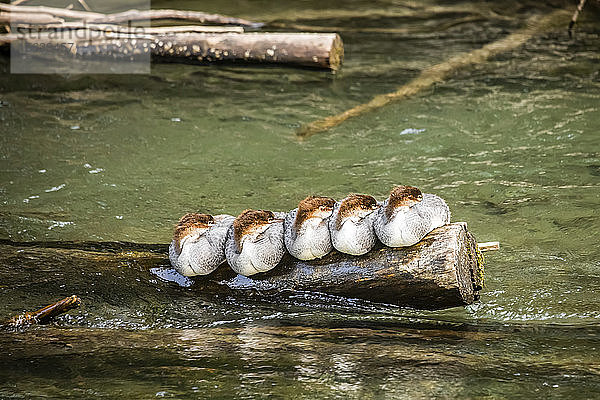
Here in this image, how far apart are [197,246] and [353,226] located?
1.83 feet

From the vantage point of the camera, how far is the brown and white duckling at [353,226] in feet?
7.98

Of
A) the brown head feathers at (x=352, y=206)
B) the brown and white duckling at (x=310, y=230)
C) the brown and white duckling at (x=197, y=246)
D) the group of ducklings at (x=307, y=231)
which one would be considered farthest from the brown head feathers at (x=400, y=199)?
the brown and white duckling at (x=197, y=246)

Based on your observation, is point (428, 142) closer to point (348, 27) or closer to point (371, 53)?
point (371, 53)

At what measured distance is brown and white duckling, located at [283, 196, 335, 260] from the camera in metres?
2.48

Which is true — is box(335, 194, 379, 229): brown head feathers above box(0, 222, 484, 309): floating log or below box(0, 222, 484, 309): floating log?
above

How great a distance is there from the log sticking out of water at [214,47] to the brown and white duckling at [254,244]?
4.00 meters

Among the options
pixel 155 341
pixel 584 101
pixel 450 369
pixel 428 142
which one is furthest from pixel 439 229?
pixel 584 101

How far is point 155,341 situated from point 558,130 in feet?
11.9

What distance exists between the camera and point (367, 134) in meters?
5.21

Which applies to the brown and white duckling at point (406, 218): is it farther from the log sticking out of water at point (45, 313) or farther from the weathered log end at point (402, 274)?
the log sticking out of water at point (45, 313)

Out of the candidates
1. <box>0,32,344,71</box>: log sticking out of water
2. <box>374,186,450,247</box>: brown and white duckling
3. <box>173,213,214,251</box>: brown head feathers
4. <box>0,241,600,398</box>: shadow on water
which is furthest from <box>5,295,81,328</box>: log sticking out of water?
<box>0,32,344,71</box>: log sticking out of water

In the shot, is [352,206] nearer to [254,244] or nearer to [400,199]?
[400,199]

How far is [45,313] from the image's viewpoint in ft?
7.98

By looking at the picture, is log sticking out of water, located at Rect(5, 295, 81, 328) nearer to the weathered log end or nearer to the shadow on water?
the shadow on water
